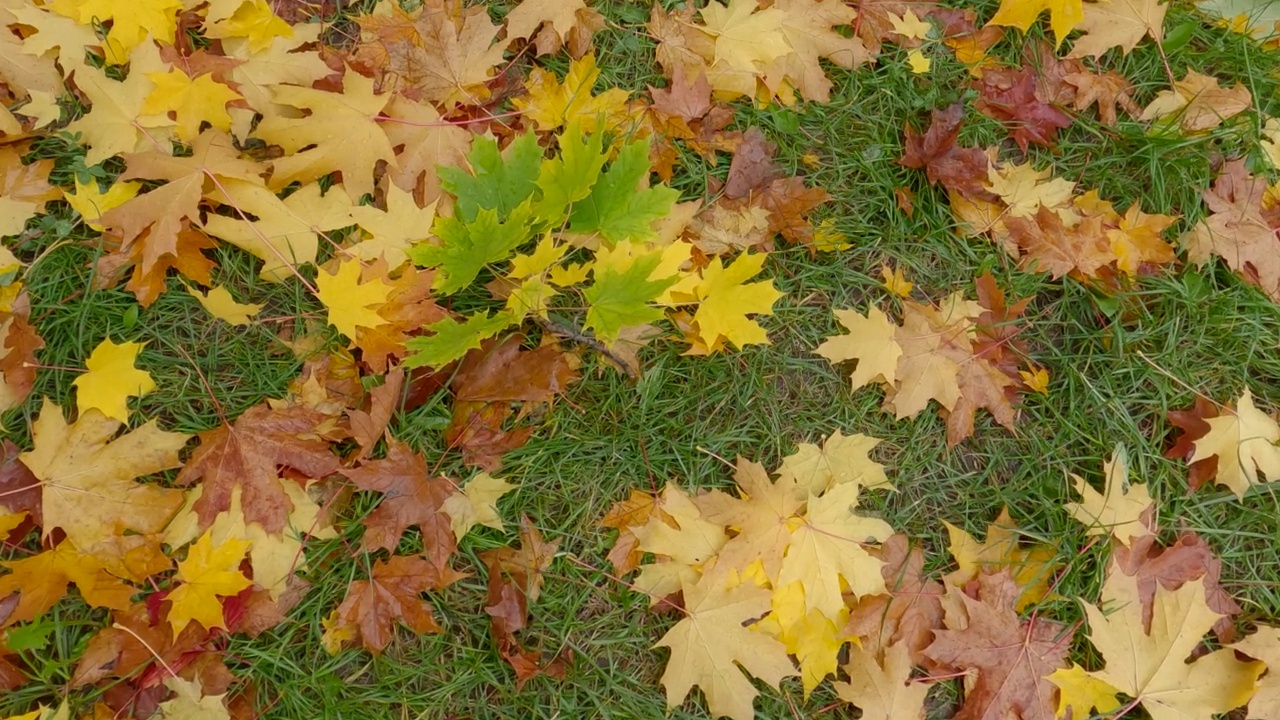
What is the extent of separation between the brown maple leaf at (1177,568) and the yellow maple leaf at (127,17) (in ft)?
9.04

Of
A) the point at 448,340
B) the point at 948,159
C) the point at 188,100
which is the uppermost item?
the point at 188,100

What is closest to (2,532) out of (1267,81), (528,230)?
(528,230)

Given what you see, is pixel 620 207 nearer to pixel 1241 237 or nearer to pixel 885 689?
pixel 885 689

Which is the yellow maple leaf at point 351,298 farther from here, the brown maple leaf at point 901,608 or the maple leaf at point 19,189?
the brown maple leaf at point 901,608

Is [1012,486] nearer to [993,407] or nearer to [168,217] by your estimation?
[993,407]

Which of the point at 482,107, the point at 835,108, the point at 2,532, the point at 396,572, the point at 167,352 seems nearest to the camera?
the point at 2,532

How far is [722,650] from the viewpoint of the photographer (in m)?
1.77

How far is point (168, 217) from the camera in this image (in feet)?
5.99

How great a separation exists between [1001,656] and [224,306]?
2.08 meters

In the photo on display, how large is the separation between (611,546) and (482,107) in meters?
1.20

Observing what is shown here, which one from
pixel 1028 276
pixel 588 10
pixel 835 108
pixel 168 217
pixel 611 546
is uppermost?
pixel 588 10

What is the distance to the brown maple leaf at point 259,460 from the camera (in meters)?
1.75

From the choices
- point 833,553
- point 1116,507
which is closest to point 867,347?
point 833,553

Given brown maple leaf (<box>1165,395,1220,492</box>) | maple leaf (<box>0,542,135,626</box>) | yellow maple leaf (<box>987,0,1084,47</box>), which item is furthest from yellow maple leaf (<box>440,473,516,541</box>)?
yellow maple leaf (<box>987,0,1084,47</box>)
